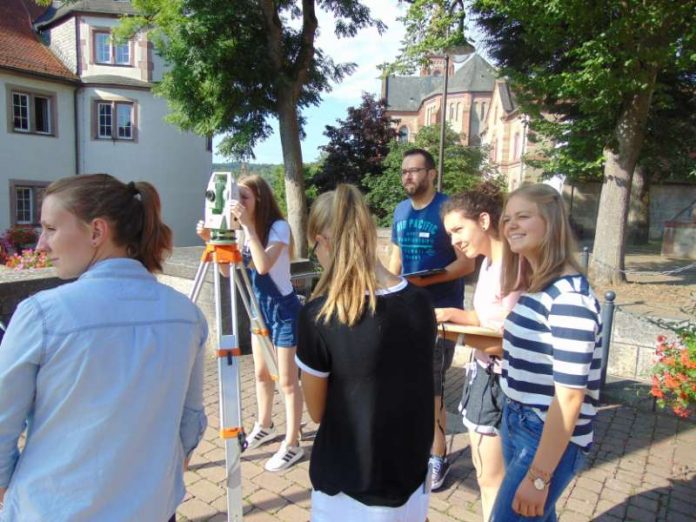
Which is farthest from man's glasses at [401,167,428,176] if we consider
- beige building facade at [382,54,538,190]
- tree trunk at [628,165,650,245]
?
beige building facade at [382,54,538,190]

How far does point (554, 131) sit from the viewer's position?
11914 millimetres

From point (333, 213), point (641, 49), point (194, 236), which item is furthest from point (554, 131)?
point (194, 236)

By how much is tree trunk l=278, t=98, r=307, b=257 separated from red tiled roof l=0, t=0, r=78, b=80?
542 inches

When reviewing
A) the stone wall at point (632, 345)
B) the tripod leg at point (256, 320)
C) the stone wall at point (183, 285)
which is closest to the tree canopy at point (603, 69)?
the stone wall at point (632, 345)

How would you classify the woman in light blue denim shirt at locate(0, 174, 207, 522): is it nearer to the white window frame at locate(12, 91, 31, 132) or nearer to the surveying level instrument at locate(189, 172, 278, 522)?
the surveying level instrument at locate(189, 172, 278, 522)

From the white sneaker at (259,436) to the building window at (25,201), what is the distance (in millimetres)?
19036

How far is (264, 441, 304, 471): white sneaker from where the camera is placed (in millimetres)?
3348

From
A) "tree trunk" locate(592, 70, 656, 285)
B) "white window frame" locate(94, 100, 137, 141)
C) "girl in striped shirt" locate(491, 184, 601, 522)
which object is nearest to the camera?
"girl in striped shirt" locate(491, 184, 601, 522)

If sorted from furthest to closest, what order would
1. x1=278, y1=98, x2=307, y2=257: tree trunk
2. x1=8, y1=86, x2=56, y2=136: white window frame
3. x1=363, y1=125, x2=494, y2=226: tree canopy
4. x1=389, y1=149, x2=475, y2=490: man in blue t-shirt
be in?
1. x1=363, y1=125, x2=494, y2=226: tree canopy
2. x1=8, y1=86, x2=56, y2=136: white window frame
3. x1=278, y1=98, x2=307, y2=257: tree trunk
4. x1=389, y1=149, x2=475, y2=490: man in blue t-shirt

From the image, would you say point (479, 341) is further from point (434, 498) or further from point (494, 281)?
point (434, 498)

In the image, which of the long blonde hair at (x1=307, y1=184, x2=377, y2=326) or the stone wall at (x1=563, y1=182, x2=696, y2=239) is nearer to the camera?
the long blonde hair at (x1=307, y1=184, x2=377, y2=326)

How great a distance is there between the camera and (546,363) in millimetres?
1792

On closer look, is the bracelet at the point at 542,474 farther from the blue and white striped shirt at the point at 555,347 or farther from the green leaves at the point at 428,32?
the green leaves at the point at 428,32

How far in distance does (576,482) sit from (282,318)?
2154mm
